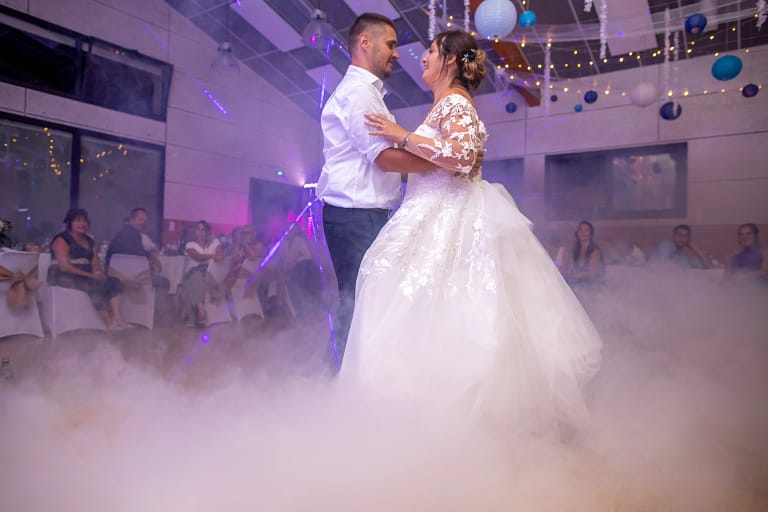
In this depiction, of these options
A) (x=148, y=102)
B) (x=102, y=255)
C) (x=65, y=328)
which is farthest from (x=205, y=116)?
(x=65, y=328)

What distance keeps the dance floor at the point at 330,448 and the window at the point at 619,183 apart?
4041 mm

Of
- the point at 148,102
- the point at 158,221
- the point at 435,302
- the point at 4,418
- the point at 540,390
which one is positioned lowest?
the point at 4,418

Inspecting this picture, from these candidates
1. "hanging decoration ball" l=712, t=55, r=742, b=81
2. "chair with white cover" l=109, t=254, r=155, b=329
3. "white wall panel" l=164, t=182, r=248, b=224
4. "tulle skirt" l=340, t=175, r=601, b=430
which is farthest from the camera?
"white wall panel" l=164, t=182, r=248, b=224

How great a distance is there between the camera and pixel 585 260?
4.49m

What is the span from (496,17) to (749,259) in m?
3.06

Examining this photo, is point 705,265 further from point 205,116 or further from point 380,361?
point 205,116

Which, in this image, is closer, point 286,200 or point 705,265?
point 705,265

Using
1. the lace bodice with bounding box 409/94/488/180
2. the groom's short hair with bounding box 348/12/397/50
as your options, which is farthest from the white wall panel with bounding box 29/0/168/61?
the lace bodice with bounding box 409/94/488/180

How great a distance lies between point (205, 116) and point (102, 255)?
9.50 ft

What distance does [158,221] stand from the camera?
233 inches

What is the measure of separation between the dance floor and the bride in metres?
0.10

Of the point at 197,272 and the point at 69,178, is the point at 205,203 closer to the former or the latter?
the point at 69,178

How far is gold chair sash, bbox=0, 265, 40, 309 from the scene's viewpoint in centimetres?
307

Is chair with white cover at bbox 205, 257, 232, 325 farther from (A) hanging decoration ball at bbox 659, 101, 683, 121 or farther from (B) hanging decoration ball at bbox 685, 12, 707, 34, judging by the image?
(A) hanging decoration ball at bbox 659, 101, 683, 121
